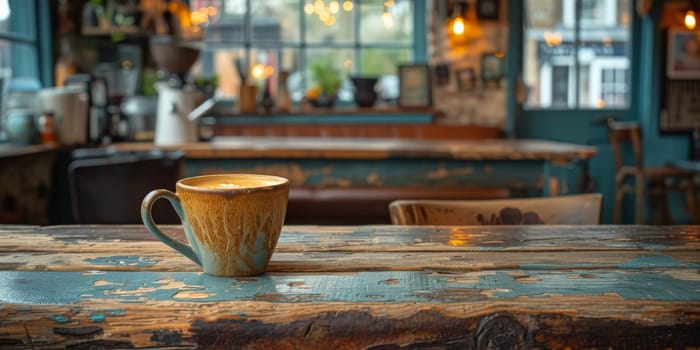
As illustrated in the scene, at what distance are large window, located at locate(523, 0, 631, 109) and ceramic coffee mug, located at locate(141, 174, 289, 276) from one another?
538cm

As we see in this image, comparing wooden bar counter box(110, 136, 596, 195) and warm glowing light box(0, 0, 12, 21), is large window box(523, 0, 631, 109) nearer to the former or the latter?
wooden bar counter box(110, 136, 596, 195)

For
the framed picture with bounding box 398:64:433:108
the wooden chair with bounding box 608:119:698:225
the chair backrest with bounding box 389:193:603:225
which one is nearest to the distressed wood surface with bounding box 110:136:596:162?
the chair backrest with bounding box 389:193:603:225

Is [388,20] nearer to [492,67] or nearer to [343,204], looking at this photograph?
[492,67]

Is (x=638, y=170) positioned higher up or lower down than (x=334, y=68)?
lower down

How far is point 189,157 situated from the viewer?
2.88m

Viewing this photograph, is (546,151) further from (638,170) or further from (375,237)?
(638,170)

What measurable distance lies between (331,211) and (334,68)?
3.04 m

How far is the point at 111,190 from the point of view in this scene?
2.00 m

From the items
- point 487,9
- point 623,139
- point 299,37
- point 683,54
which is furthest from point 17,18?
point 683,54

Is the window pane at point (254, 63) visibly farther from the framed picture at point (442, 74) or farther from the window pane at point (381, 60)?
the framed picture at point (442, 74)

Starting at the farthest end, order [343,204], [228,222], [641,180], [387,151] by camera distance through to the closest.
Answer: [641,180], [343,204], [387,151], [228,222]

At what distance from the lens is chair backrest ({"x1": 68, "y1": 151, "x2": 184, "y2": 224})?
1.96m

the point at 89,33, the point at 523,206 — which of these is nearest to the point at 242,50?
the point at 89,33

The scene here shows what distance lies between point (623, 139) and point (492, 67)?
1.24 m
